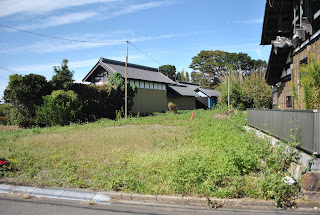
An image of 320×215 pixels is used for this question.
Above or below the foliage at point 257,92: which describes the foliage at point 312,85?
below

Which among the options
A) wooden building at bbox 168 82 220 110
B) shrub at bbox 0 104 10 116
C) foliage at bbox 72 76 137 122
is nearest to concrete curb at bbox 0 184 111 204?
foliage at bbox 72 76 137 122

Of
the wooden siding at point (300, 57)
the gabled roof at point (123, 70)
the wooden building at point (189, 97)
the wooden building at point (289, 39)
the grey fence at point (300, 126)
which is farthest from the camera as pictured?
the wooden building at point (189, 97)

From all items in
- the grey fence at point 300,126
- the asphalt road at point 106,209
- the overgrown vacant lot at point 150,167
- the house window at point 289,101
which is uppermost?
the house window at point 289,101

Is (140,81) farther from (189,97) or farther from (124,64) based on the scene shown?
(189,97)

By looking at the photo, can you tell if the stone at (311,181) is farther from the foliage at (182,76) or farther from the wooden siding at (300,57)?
the foliage at (182,76)

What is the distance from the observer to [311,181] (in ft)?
13.6

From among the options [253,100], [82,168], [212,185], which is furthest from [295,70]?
[253,100]

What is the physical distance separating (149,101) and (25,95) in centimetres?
1513

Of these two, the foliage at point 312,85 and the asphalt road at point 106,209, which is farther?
the foliage at point 312,85

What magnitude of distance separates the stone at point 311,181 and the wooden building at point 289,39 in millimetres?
2906

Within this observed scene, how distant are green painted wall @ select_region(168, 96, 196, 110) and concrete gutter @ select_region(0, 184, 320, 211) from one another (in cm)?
2904

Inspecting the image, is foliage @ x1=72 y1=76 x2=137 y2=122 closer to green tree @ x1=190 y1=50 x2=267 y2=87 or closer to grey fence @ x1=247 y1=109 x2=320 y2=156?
grey fence @ x1=247 y1=109 x2=320 y2=156

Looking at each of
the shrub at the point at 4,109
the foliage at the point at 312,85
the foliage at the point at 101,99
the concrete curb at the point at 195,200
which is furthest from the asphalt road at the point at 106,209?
the shrub at the point at 4,109

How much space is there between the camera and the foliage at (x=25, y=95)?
575 inches
